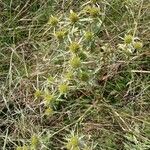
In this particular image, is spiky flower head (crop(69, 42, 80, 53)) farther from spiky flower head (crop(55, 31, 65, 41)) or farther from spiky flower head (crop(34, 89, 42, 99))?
spiky flower head (crop(34, 89, 42, 99))

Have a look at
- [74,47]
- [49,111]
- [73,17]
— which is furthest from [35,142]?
[73,17]

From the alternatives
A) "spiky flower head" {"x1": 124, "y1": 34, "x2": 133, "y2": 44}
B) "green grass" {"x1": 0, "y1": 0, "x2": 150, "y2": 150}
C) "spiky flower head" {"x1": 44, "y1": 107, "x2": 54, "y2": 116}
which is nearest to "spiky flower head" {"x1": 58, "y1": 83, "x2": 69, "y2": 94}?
"green grass" {"x1": 0, "y1": 0, "x2": 150, "y2": 150}

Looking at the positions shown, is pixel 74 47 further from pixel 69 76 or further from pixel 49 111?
pixel 49 111

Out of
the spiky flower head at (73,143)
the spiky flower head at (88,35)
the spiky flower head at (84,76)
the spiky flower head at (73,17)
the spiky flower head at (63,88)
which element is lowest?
the spiky flower head at (73,143)

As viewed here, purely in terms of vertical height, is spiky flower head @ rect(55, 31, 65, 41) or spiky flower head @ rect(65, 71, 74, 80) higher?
spiky flower head @ rect(55, 31, 65, 41)

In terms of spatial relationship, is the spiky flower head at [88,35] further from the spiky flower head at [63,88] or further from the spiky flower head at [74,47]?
the spiky flower head at [63,88]

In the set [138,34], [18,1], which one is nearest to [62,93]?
[138,34]

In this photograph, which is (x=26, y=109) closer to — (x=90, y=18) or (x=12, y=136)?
(x=12, y=136)

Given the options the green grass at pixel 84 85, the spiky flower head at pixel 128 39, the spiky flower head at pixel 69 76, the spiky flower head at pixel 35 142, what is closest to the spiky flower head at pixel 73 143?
the green grass at pixel 84 85
